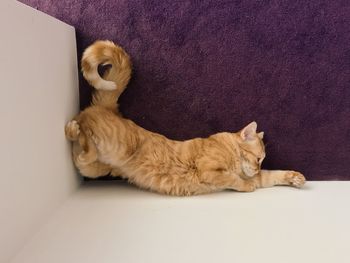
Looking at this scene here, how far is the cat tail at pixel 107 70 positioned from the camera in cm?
144

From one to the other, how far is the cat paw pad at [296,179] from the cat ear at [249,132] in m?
0.25

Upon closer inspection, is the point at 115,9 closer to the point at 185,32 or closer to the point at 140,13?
the point at 140,13

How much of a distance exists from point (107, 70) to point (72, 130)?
0.34 m

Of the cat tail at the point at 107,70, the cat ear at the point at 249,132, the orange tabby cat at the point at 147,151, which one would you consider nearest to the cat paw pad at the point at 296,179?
the orange tabby cat at the point at 147,151

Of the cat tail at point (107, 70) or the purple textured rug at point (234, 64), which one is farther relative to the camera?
the purple textured rug at point (234, 64)

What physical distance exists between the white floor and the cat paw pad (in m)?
0.04

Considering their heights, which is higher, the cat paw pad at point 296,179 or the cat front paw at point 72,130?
the cat paw pad at point 296,179

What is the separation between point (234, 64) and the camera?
1623 mm

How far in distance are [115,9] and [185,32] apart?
0.33 metres

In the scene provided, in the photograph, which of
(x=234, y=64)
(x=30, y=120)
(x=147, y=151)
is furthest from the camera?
(x=234, y=64)

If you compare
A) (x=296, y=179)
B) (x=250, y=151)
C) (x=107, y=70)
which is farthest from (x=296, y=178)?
(x=107, y=70)

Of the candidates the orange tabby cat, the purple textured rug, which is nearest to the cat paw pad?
the orange tabby cat

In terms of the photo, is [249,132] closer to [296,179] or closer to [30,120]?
[296,179]

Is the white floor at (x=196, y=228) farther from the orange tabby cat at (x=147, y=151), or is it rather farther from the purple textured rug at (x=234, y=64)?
the purple textured rug at (x=234, y=64)
